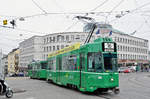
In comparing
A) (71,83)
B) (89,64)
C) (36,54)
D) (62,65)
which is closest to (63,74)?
(62,65)

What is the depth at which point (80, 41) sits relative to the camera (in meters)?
65.3

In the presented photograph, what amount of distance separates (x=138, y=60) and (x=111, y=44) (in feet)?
221

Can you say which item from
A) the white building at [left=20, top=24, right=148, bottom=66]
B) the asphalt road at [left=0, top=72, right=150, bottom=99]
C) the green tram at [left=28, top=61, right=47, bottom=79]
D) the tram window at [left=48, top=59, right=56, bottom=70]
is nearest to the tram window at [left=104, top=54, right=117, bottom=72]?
the asphalt road at [left=0, top=72, right=150, bottom=99]

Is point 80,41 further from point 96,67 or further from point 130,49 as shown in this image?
point 96,67

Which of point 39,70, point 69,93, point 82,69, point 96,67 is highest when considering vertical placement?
point 96,67

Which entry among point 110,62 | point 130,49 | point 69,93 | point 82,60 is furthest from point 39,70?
point 130,49

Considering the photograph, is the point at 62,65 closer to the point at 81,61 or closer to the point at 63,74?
the point at 63,74

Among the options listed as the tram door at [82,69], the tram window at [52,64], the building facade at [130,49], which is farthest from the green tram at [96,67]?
the building facade at [130,49]

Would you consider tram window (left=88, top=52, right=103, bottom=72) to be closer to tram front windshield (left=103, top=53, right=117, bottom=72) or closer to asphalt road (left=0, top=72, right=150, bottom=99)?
tram front windshield (left=103, top=53, right=117, bottom=72)

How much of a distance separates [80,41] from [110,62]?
5333cm

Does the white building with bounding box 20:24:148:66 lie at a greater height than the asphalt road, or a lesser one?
greater

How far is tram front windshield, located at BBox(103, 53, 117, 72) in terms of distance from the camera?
39.2ft

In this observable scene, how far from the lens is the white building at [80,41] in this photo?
6744 cm

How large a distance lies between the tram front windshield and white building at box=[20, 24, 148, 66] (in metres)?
51.5
